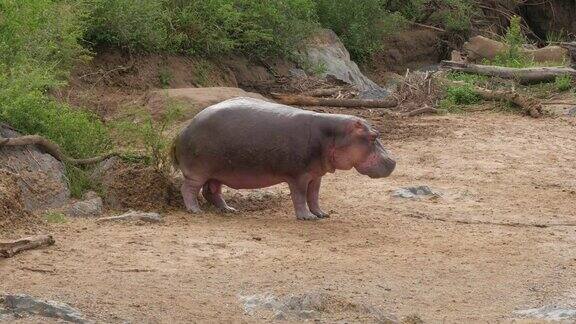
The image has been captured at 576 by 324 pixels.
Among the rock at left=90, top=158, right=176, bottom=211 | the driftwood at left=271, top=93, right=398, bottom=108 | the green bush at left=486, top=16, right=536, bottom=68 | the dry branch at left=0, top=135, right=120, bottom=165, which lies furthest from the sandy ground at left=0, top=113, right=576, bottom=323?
the green bush at left=486, top=16, right=536, bottom=68

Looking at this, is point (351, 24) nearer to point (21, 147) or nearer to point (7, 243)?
point (21, 147)

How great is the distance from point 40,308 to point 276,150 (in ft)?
12.2

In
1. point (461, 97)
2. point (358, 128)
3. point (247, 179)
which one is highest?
→ point (358, 128)

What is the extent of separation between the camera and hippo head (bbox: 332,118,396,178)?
8.86m

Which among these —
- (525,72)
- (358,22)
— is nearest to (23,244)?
(525,72)

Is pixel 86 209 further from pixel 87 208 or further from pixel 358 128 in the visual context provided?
pixel 358 128

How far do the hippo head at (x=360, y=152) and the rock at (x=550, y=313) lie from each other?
269 centimetres

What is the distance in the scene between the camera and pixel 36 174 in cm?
876

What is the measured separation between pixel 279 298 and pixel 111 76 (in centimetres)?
899

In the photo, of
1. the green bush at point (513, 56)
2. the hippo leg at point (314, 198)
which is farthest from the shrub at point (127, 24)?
the green bush at point (513, 56)

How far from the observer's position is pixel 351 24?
20.9 meters

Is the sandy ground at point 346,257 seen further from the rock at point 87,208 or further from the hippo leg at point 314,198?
the rock at point 87,208

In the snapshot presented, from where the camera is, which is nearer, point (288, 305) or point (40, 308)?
point (40, 308)

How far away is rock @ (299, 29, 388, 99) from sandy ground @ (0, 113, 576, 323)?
278 inches
